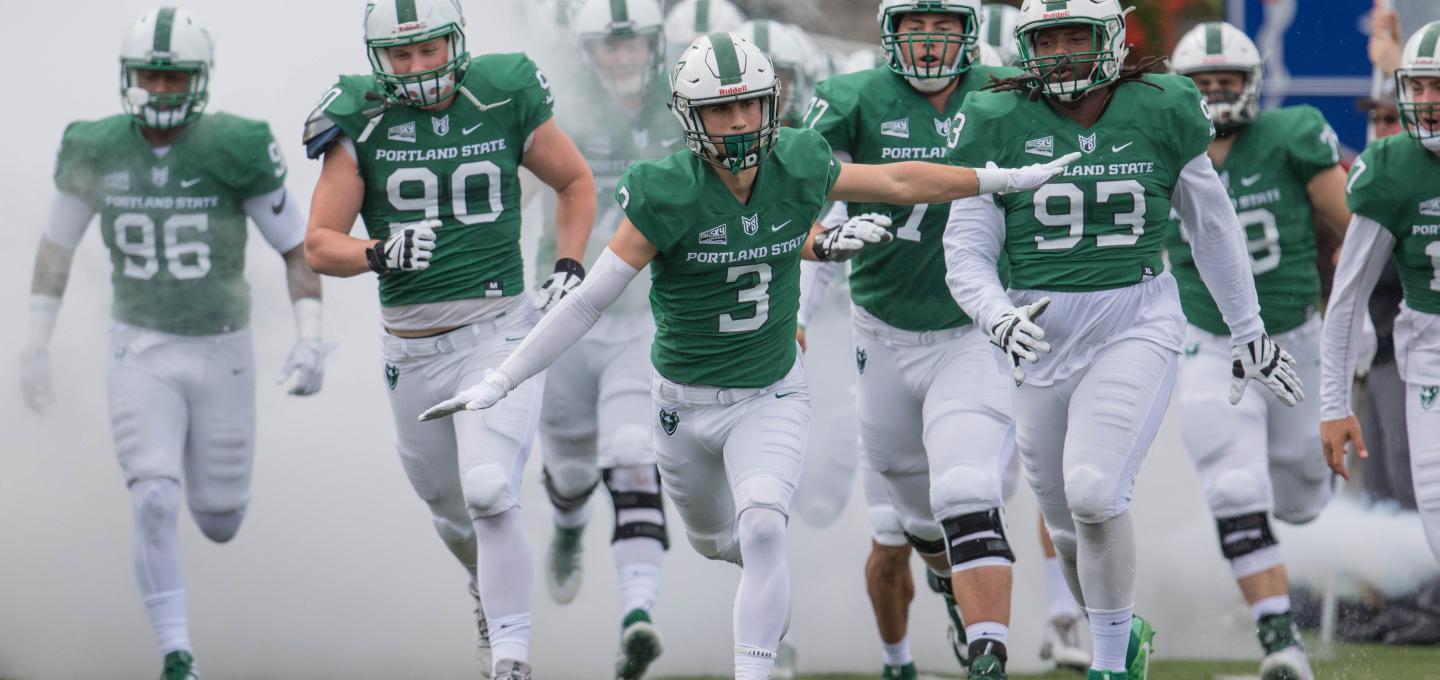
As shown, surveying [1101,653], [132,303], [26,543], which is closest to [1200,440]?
[1101,653]

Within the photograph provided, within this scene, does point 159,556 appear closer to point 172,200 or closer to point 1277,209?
point 172,200

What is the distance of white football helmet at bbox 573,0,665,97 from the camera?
24.7ft

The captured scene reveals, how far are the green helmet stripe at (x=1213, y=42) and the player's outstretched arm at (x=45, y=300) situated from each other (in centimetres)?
387

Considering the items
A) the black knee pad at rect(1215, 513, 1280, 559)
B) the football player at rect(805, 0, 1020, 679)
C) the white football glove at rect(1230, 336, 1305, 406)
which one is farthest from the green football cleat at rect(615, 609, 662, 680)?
the white football glove at rect(1230, 336, 1305, 406)

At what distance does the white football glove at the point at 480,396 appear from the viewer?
500 centimetres

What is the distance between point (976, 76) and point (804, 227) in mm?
1161

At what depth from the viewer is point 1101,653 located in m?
5.53

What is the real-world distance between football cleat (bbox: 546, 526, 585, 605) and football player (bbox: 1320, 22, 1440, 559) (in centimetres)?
→ 272

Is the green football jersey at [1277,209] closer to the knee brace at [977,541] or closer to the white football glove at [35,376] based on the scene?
the knee brace at [977,541]

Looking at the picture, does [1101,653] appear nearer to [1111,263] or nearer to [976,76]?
[1111,263]

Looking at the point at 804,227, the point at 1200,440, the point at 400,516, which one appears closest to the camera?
the point at 804,227

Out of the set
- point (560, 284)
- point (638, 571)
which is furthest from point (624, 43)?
point (638, 571)

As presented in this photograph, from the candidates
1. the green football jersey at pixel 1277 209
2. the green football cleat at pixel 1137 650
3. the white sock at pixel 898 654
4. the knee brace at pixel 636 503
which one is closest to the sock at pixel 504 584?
the knee brace at pixel 636 503

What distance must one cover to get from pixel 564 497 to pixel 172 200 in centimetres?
170
